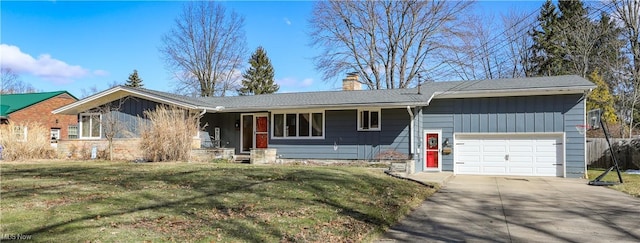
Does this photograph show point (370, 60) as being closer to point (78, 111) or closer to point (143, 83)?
point (78, 111)

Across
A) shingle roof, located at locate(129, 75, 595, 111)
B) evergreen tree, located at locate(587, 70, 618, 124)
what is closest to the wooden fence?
shingle roof, located at locate(129, 75, 595, 111)

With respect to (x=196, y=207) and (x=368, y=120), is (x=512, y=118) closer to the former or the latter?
(x=368, y=120)

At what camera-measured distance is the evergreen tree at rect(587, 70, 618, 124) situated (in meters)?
24.4

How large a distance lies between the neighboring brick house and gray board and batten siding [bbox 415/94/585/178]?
26.7m

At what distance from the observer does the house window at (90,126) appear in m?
18.9

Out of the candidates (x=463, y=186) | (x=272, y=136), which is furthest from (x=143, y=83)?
(x=463, y=186)

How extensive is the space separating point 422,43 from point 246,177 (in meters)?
25.3

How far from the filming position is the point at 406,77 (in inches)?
1271

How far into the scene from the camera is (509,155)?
15820mm

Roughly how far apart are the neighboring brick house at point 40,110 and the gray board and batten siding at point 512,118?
26.7m

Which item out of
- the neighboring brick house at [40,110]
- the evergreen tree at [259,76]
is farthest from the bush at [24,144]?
the evergreen tree at [259,76]

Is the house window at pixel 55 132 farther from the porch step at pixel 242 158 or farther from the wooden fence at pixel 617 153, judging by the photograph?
the wooden fence at pixel 617 153

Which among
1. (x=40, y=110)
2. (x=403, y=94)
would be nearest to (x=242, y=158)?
(x=403, y=94)

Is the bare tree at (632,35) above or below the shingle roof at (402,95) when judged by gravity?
above
